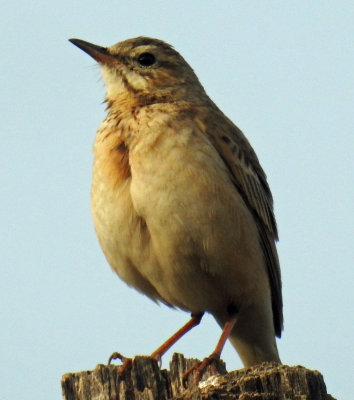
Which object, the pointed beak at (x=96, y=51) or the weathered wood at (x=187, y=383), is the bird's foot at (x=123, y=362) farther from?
the pointed beak at (x=96, y=51)

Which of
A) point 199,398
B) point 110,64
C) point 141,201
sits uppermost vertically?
point 110,64

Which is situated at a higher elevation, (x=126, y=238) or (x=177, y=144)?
(x=177, y=144)

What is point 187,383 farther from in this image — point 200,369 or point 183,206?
point 183,206

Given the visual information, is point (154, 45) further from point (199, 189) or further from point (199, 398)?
point (199, 398)

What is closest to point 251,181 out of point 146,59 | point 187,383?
point 146,59

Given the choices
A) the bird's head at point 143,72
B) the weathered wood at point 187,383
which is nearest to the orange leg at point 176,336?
the weathered wood at point 187,383

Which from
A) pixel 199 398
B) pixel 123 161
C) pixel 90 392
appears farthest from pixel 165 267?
pixel 199 398

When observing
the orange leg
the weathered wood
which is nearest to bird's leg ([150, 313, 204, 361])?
the orange leg
